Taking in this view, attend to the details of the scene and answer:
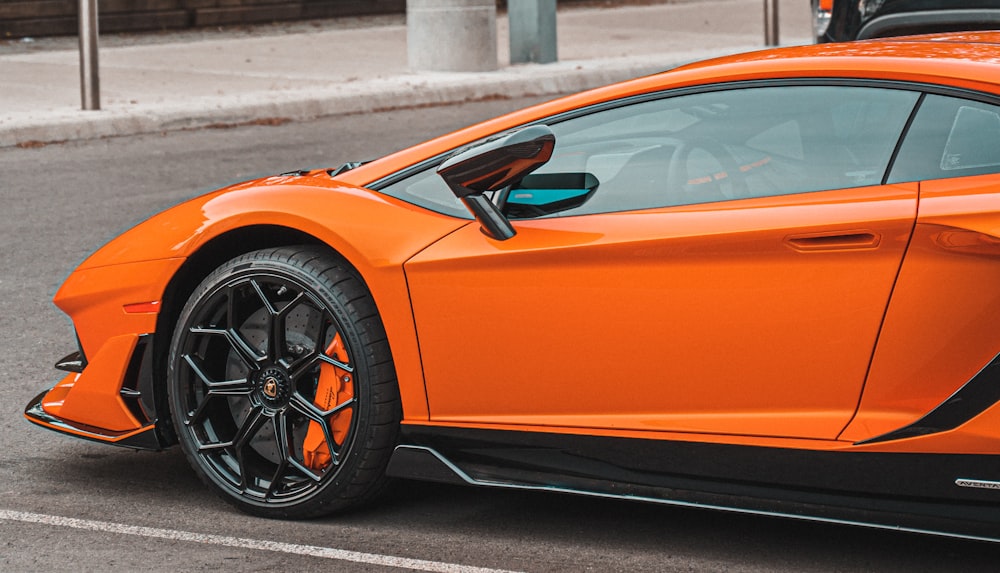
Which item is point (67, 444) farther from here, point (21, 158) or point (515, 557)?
point (21, 158)

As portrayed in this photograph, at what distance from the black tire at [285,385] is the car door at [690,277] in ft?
0.59

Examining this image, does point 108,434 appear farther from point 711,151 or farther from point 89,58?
point 89,58

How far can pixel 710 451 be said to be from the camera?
360 centimetres

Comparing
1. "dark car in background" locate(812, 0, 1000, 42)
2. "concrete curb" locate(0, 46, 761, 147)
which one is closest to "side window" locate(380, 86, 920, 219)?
"dark car in background" locate(812, 0, 1000, 42)

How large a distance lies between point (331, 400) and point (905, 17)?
18.9 ft

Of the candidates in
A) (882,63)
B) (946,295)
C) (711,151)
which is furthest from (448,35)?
(946,295)

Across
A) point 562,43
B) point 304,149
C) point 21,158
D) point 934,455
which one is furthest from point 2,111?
point 934,455

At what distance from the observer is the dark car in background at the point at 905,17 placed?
801cm

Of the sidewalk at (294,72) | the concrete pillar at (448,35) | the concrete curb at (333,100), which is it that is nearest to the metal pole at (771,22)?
the sidewalk at (294,72)

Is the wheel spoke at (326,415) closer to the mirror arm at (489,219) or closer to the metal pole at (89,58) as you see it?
the mirror arm at (489,219)

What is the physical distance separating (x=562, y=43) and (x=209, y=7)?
5027mm

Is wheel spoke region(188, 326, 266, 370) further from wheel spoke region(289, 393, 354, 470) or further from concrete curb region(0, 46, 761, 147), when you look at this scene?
concrete curb region(0, 46, 761, 147)

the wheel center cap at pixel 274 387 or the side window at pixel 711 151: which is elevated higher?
the side window at pixel 711 151

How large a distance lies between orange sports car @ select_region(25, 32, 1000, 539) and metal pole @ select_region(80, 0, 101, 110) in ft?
27.5
